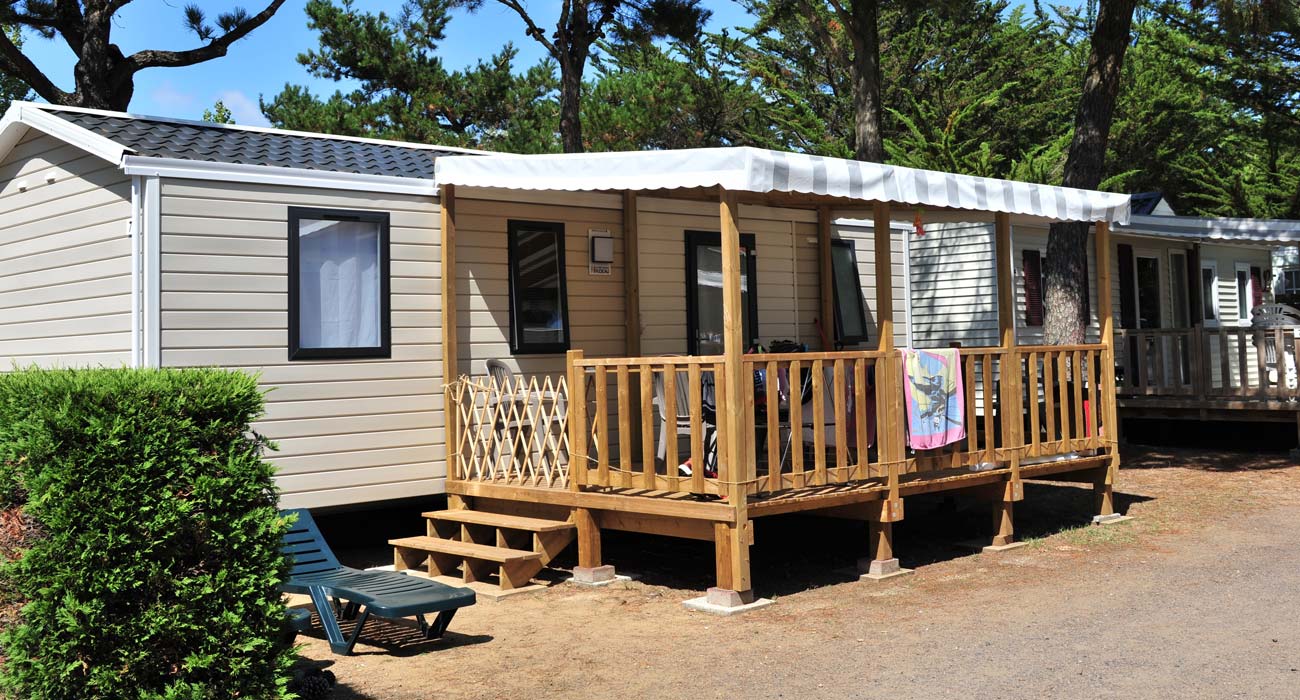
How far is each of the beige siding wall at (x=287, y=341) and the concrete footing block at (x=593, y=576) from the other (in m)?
1.51

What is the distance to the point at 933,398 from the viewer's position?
7941mm

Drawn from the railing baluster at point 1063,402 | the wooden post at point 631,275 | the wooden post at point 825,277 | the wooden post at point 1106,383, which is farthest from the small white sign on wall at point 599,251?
the wooden post at point 1106,383

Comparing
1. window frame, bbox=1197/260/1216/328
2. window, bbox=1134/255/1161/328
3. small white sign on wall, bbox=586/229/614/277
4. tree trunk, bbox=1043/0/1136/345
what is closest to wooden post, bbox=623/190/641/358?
small white sign on wall, bbox=586/229/614/277

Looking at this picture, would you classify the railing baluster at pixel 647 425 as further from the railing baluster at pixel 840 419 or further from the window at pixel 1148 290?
the window at pixel 1148 290

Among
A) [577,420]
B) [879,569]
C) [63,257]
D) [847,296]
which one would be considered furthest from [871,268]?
[63,257]

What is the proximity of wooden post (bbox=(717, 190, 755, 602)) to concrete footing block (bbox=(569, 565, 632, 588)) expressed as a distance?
107 centimetres

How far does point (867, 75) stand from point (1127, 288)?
6.61 metres

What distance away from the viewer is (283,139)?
9047 mm

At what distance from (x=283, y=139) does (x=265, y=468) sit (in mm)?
5230

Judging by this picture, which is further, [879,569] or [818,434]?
[879,569]

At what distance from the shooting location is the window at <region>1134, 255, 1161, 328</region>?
17.7 meters

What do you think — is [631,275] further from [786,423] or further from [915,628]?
[915,628]

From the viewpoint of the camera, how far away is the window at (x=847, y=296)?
11.3m

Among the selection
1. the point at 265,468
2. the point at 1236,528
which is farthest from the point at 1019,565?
the point at 265,468
